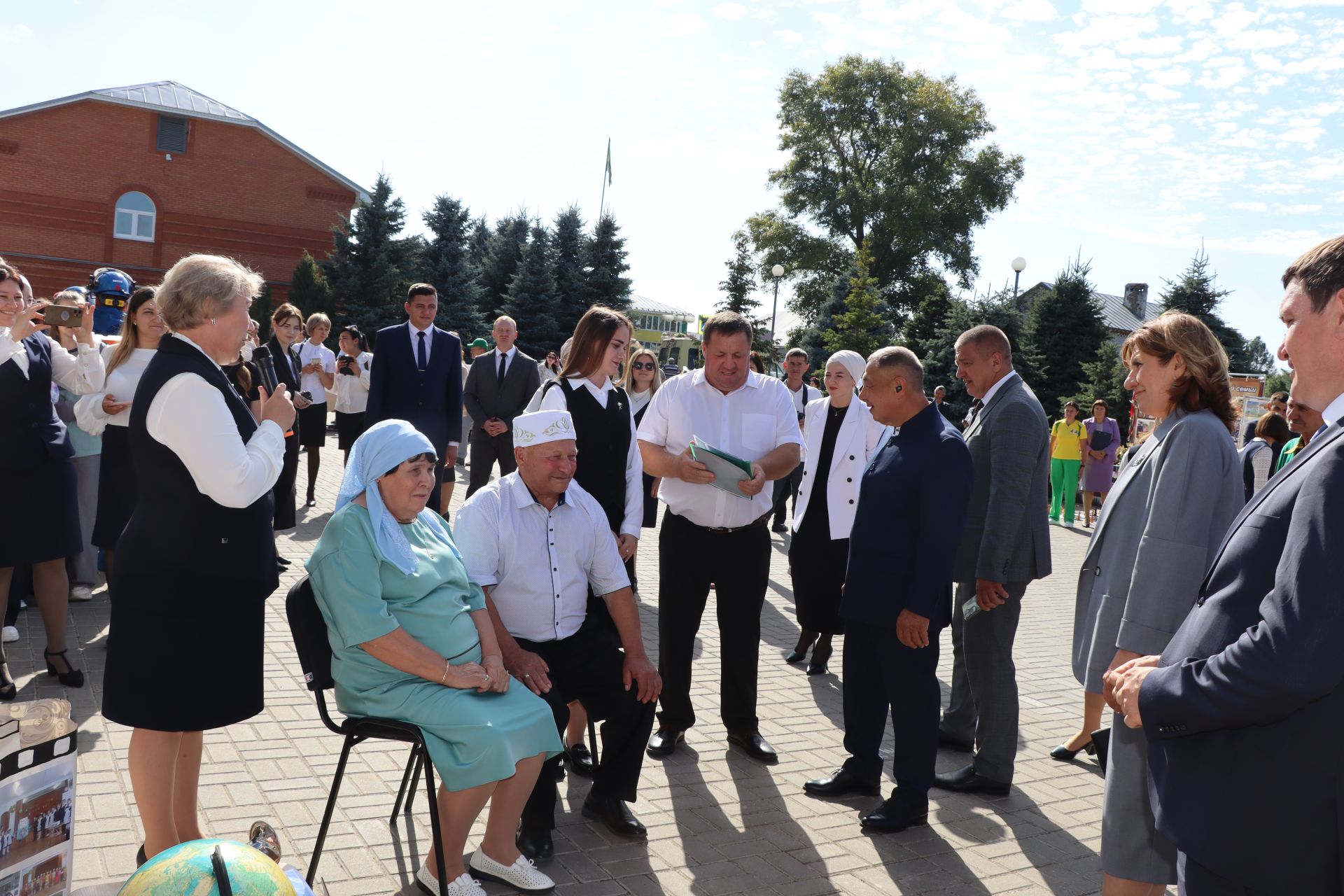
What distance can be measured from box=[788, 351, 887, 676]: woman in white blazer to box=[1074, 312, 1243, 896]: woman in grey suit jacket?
2.72 meters

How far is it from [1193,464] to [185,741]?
3.59m

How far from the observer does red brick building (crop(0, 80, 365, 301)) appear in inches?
1359

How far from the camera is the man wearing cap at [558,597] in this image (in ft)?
12.7

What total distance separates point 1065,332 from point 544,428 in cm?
2935

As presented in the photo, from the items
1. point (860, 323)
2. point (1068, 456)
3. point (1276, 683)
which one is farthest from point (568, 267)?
point (1276, 683)

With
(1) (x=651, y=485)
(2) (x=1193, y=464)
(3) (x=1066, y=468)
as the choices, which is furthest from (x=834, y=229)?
(2) (x=1193, y=464)

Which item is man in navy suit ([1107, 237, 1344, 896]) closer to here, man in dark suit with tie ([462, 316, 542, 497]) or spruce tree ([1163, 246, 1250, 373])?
man in dark suit with tie ([462, 316, 542, 497])

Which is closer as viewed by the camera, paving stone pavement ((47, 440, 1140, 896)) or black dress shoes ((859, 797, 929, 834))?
paving stone pavement ((47, 440, 1140, 896))

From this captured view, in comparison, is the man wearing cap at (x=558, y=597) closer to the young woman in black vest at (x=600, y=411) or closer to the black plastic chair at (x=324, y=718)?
the black plastic chair at (x=324, y=718)

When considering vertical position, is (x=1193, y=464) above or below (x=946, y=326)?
below

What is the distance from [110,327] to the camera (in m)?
7.41

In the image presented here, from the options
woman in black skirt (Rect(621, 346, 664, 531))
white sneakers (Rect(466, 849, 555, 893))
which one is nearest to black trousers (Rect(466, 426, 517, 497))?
woman in black skirt (Rect(621, 346, 664, 531))

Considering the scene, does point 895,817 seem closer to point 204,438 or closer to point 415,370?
point 204,438

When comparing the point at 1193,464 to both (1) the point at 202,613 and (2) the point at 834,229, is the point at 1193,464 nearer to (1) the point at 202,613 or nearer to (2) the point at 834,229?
(1) the point at 202,613
